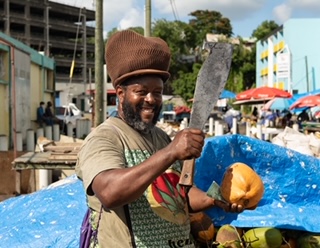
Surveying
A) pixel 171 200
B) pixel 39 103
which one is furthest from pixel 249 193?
pixel 39 103

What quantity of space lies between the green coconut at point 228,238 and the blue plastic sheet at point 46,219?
88cm

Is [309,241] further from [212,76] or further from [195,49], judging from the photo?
[195,49]

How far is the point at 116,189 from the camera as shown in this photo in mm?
1651

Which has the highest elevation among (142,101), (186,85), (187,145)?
(186,85)

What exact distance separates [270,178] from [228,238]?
72cm

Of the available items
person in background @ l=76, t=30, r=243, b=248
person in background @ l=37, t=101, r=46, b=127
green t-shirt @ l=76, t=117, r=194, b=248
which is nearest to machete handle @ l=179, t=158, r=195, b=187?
person in background @ l=76, t=30, r=243, b=248

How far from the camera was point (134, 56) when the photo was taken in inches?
76.5

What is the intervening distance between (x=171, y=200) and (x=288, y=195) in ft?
5.96

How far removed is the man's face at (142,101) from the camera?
192 centimetres

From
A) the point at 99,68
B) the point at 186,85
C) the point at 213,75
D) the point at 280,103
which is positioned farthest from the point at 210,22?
the point at 213,75

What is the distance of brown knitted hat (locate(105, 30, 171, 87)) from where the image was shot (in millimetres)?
1930

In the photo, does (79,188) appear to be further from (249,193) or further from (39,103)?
(39,103)

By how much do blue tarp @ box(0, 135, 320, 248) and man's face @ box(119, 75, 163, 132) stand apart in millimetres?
1485

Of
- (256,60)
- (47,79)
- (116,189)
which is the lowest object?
(116,189)
